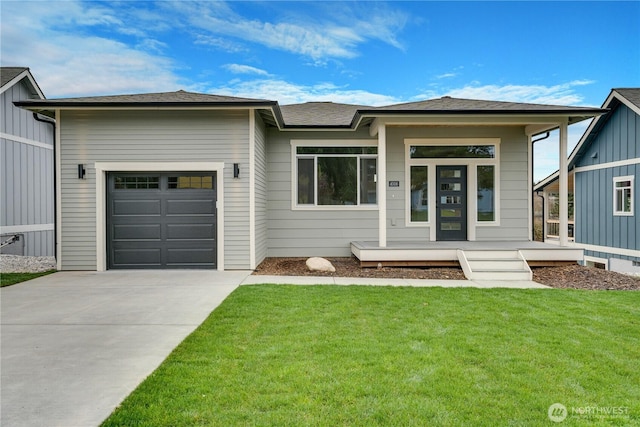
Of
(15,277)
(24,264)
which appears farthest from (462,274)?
(24,264)

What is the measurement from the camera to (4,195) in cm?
1102

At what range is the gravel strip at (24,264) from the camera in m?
8.98

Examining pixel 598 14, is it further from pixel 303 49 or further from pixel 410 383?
pixel 410 383

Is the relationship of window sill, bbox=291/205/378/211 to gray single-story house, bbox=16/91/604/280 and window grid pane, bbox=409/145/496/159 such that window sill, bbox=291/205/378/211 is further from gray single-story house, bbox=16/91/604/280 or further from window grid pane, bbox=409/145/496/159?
window grid pane, bbox=409/145/496/159

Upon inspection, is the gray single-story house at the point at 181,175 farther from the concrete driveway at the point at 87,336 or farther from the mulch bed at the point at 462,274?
the concrete driveway at the point at 87,336

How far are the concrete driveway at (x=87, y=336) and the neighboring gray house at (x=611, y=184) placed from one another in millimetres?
11405

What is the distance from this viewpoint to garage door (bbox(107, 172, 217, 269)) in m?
8.47

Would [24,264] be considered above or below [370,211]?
below

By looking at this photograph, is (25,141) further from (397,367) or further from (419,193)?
(397,367)

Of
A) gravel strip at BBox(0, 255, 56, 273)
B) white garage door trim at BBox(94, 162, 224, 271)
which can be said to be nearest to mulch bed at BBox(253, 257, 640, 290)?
white garage door trim at BBox(94, 162, 224, 271)

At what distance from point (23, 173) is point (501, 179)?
13271 millimetres

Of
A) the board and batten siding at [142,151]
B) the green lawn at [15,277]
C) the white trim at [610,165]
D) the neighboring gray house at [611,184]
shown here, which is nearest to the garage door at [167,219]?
the board and batten siding at [142,151]

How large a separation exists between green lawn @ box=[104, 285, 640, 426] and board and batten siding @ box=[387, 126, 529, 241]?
16.3 ft

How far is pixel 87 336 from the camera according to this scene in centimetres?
414
